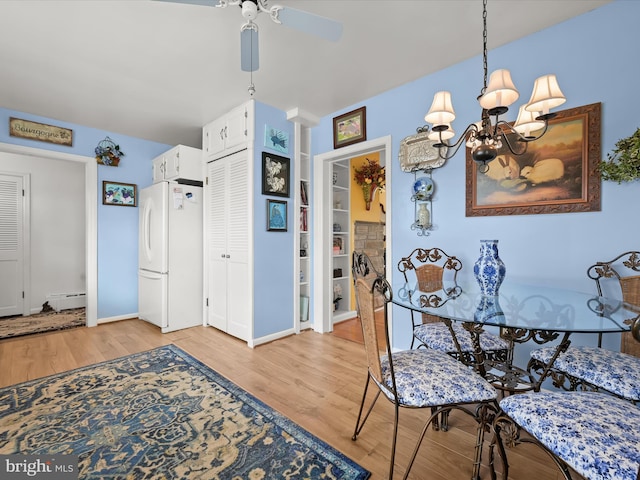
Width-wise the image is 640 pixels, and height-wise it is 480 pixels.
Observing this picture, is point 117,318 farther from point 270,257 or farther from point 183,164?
point 270,257

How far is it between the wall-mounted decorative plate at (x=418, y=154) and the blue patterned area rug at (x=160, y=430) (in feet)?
7.43

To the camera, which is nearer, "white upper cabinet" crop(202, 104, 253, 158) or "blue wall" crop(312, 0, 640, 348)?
"blue wall" crop(312, 0, 640, 348)

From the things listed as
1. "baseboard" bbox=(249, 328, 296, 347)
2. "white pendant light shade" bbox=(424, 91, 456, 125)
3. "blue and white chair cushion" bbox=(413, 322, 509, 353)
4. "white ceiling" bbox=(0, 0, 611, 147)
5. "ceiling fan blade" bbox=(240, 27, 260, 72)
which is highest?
"white ceiling" bbox=(0, 0, 611, 147)

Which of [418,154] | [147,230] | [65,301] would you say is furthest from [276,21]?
[65,301]

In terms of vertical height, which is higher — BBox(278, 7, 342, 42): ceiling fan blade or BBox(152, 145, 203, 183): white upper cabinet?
BBox(278, 7, 342, 42): ceiling fan blade

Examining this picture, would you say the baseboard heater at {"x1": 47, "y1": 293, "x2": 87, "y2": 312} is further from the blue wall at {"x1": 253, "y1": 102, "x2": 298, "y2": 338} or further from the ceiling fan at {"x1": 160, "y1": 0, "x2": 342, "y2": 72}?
the ceiling fan at {"x1": 160, "y1": 0, "x2": 342, "y2": 72}

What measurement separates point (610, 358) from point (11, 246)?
662cm

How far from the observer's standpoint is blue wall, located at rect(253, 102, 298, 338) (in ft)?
10.1

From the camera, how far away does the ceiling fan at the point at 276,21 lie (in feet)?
4.82

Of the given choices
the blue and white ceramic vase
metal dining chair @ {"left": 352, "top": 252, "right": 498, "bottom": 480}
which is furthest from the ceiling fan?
the blue and white ceramic vase

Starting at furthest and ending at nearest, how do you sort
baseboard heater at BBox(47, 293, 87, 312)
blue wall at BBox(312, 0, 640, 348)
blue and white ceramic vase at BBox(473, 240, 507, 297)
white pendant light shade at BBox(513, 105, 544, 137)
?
baseboard heater at BBox(47, 293, 87, 312), blue wall at BBox(312, 0, 640, 348), blue and white ceramic vase at BBox(473, 240, 507, 297), white pendant light shade at BBox(513, 105, 544, 137)

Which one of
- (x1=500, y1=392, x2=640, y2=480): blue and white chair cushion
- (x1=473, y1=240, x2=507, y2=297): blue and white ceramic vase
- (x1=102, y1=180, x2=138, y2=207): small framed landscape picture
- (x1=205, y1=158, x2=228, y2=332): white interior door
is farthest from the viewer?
(x1=102, y1=180, x2=138, y2=207): small framed landscape picture

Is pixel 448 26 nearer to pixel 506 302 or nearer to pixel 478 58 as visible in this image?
pixel 478 58

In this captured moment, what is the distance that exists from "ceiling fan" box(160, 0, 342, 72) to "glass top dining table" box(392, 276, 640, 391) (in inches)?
60.8
